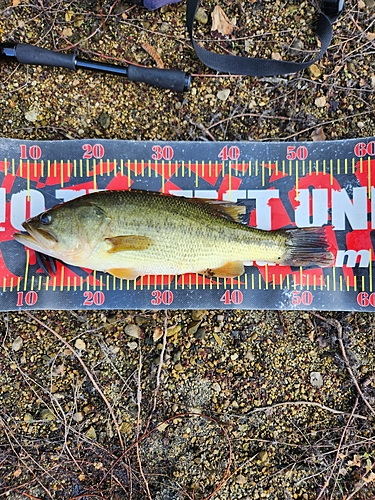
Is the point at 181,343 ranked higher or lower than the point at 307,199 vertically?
lower

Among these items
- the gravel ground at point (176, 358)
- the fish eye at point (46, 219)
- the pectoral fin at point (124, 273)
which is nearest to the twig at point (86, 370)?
the gravel ground at point (176, 358)

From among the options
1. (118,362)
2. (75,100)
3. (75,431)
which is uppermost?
(75,100)

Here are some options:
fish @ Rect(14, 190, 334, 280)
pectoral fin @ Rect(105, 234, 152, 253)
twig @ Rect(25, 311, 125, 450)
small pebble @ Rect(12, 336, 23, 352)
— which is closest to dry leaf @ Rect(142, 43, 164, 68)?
fish @ Rect(14, 190, 334, 280)

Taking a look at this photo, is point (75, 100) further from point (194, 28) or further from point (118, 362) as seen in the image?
point (118, 362)

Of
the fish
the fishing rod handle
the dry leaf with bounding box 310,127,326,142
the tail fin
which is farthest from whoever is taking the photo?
the dry leaf with bounding box 310,127,326,142

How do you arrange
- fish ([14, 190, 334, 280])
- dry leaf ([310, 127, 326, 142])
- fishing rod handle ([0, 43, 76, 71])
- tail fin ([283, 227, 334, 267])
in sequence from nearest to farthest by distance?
fish ([14, 190, 334, 280]) → tail fin ([283, 227, 334, 267]) → fishing rod handle ([0, 43, 76, 71]) → dry leaf ([310, 127, 326, 142])

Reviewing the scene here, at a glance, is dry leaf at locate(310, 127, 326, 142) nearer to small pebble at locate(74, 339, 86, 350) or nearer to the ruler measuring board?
the ruler measuring board

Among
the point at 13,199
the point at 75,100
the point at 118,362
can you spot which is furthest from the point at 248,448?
the point at 75,100
